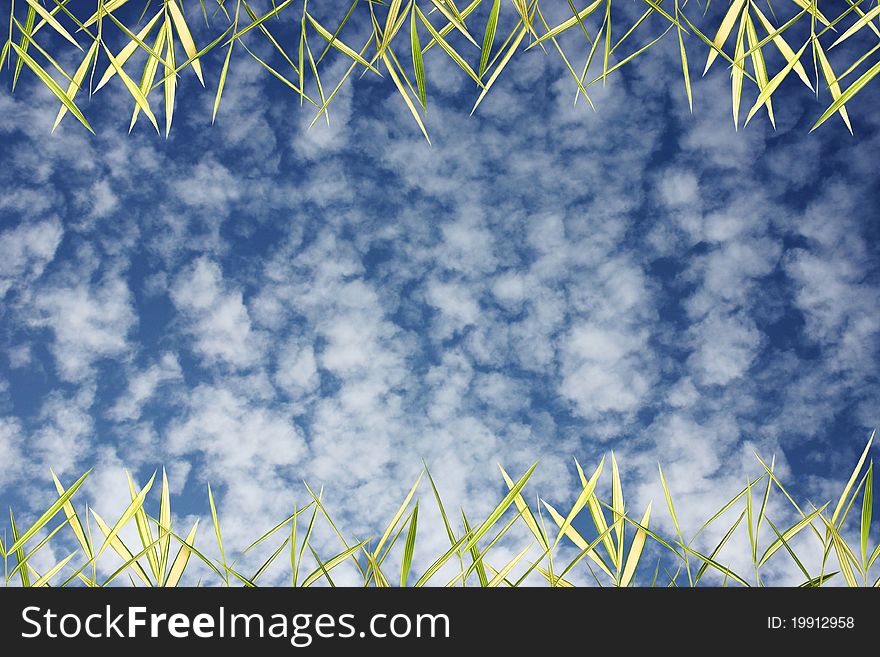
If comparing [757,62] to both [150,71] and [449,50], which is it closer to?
[449,50]

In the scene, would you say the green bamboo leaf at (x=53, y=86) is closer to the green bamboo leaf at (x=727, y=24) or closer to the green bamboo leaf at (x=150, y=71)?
the green bamboo leaf at (x=150, y=71)

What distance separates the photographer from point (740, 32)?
1.39 m

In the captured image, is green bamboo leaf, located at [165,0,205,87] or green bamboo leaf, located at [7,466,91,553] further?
green bamboo leaf, located at [165,0,205,87]

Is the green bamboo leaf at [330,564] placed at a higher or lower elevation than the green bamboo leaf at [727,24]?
lower

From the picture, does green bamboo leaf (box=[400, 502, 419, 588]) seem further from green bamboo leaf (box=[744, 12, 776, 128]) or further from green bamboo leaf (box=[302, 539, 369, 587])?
green bamboo leaf (box=[744, 12, 776, 128])

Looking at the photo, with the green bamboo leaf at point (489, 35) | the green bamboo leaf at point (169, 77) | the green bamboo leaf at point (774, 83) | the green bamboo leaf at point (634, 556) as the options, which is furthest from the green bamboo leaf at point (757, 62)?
the green bamboo leaf at point (169, 77)

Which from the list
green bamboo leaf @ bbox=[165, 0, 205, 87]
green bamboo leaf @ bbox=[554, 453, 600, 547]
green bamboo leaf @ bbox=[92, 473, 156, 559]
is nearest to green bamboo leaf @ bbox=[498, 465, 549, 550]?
green bamboo leaf @ bbox=[554, 453, 600, 547]

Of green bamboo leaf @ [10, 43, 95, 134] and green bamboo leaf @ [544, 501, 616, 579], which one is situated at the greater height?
green bamboo leaf @ [10, 43, 95, 134]

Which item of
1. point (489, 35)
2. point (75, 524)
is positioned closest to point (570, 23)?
point (489, 35)

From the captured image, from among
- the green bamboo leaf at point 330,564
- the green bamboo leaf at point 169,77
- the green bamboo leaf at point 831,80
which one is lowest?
the green bamboo leaf at point 330,564
